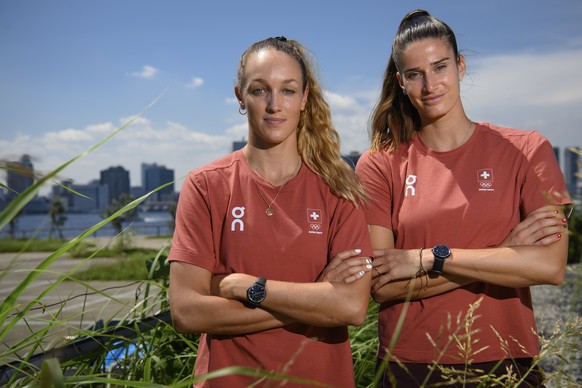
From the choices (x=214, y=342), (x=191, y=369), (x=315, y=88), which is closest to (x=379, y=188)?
(x=315, y=88)

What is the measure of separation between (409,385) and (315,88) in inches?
48.7

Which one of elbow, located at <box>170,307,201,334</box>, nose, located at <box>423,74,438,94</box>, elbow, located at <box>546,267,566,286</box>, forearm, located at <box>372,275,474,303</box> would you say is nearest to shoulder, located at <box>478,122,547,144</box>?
nose, located at <box>423,74,438,94</box>

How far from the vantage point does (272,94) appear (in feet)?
7.19

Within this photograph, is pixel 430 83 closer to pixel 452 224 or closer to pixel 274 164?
pixel 452 224

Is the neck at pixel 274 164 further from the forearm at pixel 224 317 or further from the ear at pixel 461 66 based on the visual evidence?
the ear at pixel 461 66

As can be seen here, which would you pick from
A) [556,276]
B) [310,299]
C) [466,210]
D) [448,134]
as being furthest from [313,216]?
[556,276]

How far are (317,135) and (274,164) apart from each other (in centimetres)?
25

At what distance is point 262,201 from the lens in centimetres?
217

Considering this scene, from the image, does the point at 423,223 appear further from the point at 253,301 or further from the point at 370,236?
the point at 253,301

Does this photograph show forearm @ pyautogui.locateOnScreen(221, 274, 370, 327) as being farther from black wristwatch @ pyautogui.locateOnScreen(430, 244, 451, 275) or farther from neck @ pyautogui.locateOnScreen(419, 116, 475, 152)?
neck @ pyautogui.locateOnScreen(419, 116, 475, 152)

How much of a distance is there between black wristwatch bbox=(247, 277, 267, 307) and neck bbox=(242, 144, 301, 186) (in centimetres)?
43

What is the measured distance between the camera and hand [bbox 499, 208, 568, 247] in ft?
7.36

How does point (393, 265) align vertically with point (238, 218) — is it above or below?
below

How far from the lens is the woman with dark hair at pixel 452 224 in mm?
2166
